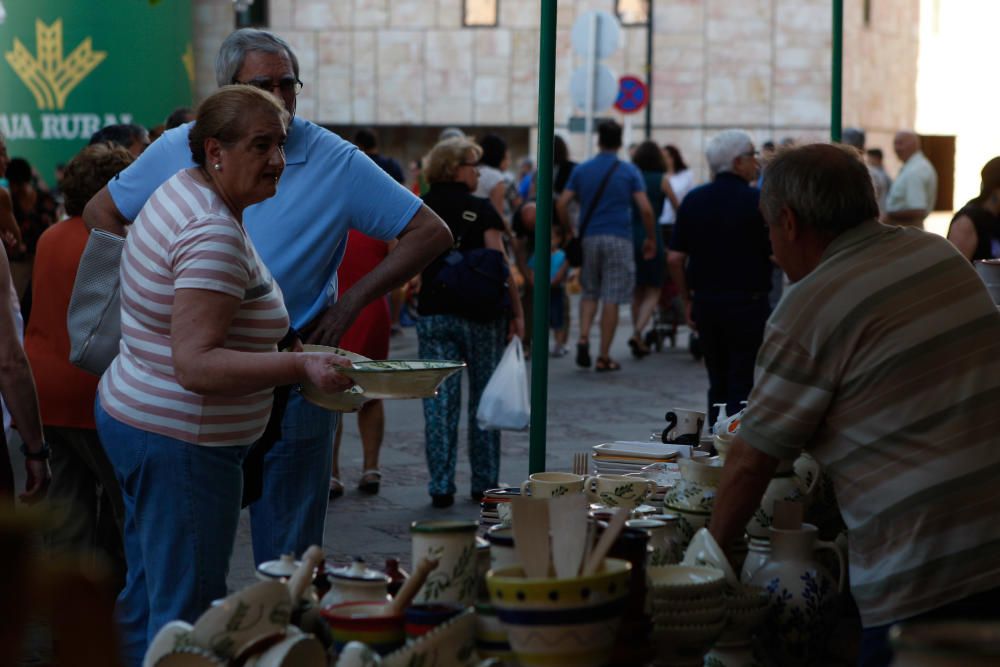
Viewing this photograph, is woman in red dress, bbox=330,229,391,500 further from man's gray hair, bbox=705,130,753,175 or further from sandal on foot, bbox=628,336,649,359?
sandal on foot, bbox=628,336,649,359

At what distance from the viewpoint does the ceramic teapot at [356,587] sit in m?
2.44

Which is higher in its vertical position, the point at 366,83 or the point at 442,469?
the point at 366,83

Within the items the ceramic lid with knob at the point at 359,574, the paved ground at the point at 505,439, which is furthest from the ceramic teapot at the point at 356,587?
the paved ground at the point at 505,439

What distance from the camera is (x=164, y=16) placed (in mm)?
23328

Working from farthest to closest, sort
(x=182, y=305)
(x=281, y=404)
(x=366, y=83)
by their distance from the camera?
(x=366, y=83)
(x=281, y=404)
(x=182, y=305)

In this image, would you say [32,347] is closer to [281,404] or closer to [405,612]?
[281,404]

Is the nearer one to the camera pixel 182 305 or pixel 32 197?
pixel 182 305

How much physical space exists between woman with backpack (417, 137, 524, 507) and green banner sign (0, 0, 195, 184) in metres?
13.8

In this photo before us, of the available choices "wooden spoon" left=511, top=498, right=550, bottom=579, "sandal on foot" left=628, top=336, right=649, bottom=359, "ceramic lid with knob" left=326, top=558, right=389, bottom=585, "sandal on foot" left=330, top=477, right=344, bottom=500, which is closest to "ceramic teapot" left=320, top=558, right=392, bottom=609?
"ceramic lid with knob" left=326, top=558, right=389, bottom=585

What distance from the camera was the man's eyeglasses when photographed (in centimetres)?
402

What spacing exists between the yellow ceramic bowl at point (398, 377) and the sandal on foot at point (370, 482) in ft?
15.3

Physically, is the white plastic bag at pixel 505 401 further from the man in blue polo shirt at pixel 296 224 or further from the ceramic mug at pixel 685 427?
the man in blue polo shirt at pixel 296 224

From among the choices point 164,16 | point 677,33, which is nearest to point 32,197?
point 164,16

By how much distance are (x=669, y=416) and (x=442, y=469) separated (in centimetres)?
301
